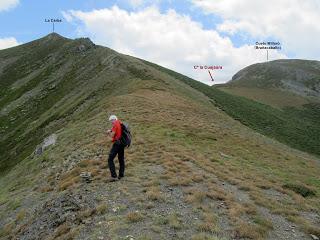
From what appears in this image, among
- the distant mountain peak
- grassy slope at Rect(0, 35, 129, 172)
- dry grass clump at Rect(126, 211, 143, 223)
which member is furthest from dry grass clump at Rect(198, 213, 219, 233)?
the distant mountain peak

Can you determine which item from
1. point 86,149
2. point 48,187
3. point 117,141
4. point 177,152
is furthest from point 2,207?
point 177,152

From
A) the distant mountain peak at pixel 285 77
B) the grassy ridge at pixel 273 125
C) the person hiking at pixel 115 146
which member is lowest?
the grassy ridge at pixel 273 125

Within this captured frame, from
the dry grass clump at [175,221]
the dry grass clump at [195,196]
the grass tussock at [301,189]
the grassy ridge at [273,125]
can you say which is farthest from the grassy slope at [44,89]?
the dry grass clump at [175,221]

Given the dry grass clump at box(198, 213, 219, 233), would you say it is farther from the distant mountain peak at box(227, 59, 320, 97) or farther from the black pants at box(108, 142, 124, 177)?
the distant mountain peak at box(227, 59, 320, 97)

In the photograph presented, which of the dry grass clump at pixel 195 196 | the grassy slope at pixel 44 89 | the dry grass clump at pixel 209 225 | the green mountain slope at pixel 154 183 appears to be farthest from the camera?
the grassy slope at pixel 44 89

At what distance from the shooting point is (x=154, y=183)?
19.6 meters

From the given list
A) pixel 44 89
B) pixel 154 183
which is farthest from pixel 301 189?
pixel 44 89

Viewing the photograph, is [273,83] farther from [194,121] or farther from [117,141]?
[117,141]

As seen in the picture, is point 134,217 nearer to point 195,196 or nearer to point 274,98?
point 195,196

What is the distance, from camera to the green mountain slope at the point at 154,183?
15.5 m

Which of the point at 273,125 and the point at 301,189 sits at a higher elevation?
the point at 301,189

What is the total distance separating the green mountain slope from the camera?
15507mm

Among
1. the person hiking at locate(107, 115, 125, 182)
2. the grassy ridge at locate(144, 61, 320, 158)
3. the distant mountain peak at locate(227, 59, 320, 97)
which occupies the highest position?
the distant mountain peak at locate(227, 59, 320, 97)

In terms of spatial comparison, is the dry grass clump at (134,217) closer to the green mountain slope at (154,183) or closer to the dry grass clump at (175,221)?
the green mountain slope at (154,183)
